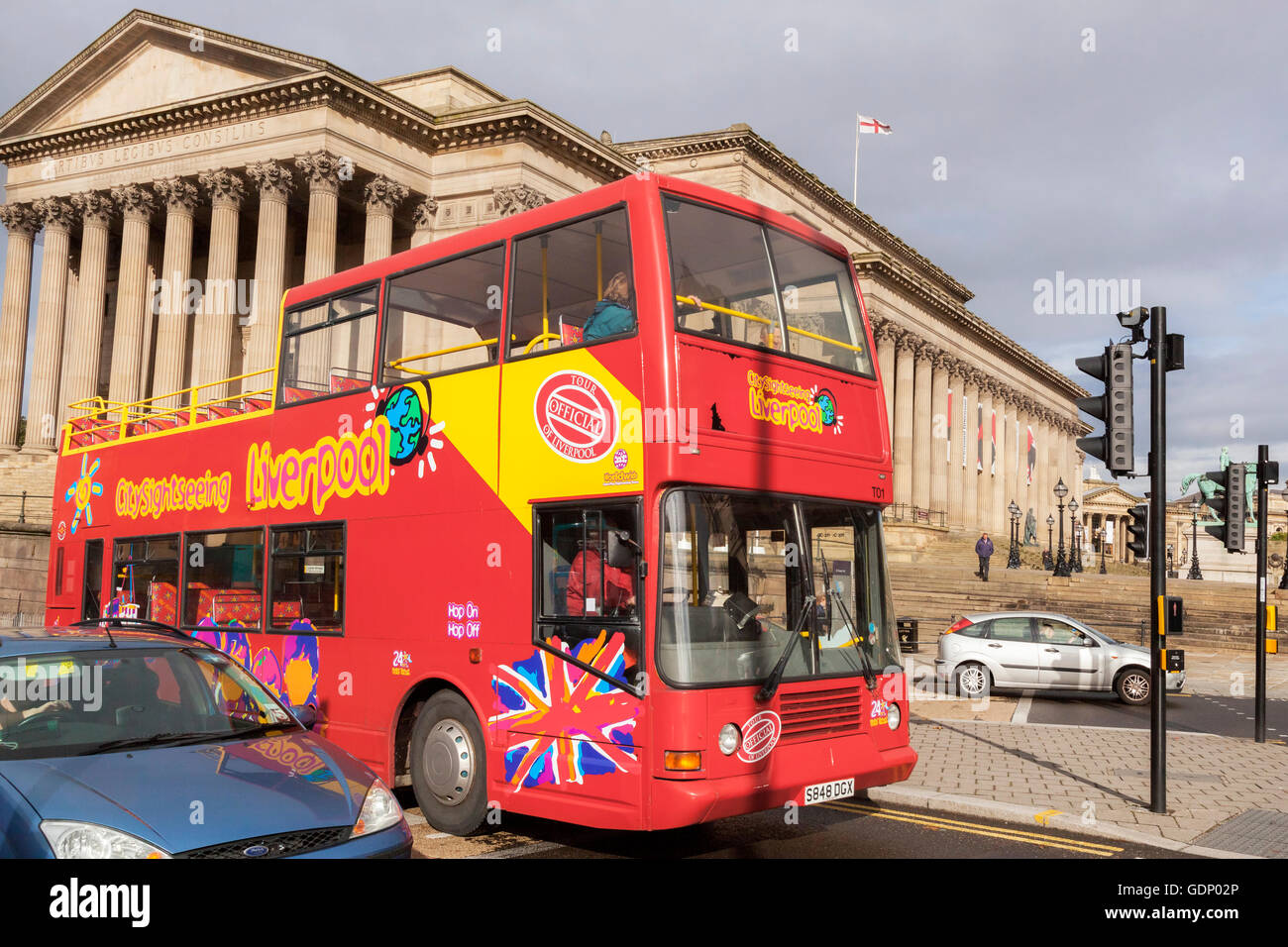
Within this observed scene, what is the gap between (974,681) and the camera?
1911 cm

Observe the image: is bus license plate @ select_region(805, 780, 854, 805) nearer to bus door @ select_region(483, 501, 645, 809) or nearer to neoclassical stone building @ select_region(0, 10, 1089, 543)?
bus door @ select_region(483, 501, 645, 809)

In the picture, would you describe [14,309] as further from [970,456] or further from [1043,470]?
[1043,470]

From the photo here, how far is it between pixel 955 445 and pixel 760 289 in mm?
65340

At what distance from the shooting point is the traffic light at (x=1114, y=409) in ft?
31.4

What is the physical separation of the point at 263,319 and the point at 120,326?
779 cm

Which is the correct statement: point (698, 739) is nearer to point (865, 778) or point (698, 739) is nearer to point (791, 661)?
point (791, 661)

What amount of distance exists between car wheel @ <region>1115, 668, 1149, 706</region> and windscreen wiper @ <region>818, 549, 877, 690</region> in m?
13.1

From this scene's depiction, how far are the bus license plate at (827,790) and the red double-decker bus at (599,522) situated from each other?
1.8 inches

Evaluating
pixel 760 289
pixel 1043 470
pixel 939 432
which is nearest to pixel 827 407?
pixel 760 289

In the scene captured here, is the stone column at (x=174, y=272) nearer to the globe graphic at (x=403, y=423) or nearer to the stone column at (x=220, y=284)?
the stone column at (x=220, y=284)

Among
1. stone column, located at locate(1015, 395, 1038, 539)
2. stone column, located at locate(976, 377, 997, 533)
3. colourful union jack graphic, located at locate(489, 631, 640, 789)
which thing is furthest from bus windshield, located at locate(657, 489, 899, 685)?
stone column, located at locate(1015, 395, 1038, 539)

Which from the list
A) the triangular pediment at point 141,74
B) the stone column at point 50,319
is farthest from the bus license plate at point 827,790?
the stone column at point 50,319

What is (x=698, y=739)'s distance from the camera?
643 cm
